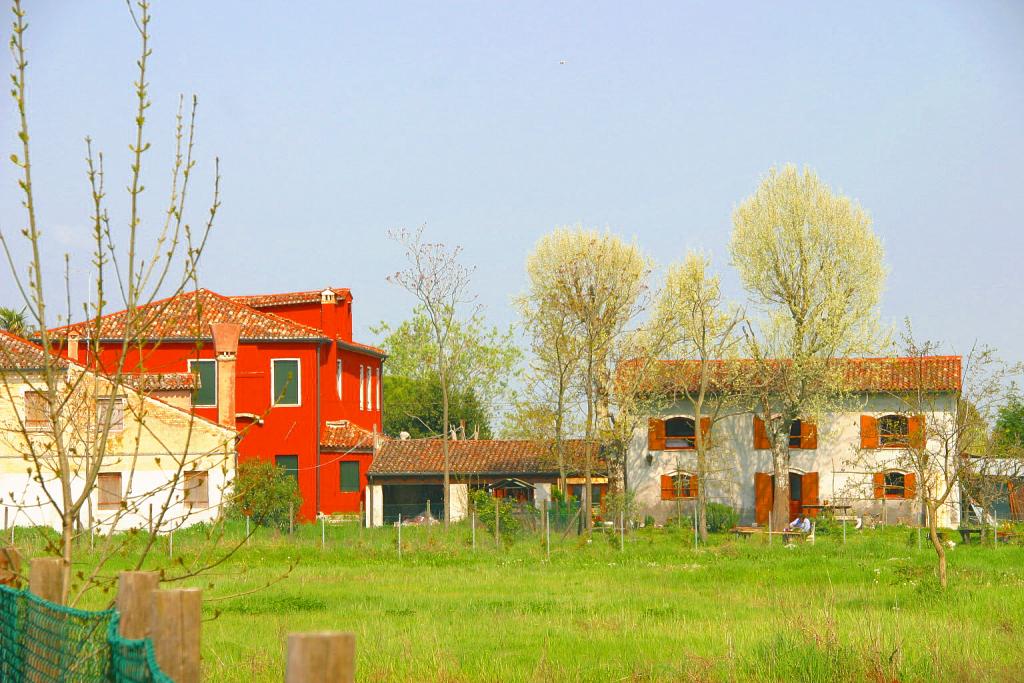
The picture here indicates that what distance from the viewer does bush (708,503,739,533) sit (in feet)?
131

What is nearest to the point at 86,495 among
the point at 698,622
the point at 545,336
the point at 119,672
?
the point at 119,672

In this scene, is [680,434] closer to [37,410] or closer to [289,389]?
[289,389]

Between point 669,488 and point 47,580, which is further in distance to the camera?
point 669,488

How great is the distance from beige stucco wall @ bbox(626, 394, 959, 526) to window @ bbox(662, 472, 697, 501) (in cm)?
23

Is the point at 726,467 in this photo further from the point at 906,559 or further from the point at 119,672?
the point at 119,672

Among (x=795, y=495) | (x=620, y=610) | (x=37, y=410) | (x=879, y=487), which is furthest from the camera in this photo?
(x=795, y=495)

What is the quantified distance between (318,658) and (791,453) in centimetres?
4236

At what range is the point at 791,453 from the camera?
1700 inches

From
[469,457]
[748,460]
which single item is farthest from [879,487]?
[469,457]

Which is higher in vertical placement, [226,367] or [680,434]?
[226,367]

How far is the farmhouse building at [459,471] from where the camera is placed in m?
43.0

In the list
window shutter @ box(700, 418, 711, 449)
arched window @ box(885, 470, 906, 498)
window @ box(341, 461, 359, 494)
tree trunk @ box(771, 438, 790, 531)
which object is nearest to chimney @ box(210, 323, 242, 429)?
window @ box(341, 461, 359, 494)

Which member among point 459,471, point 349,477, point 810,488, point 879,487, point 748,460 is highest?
point 748,460

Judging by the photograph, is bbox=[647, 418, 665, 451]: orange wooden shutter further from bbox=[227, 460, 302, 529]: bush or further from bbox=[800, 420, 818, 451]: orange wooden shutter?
bbox=[227, 460, 302, 529]: bush
